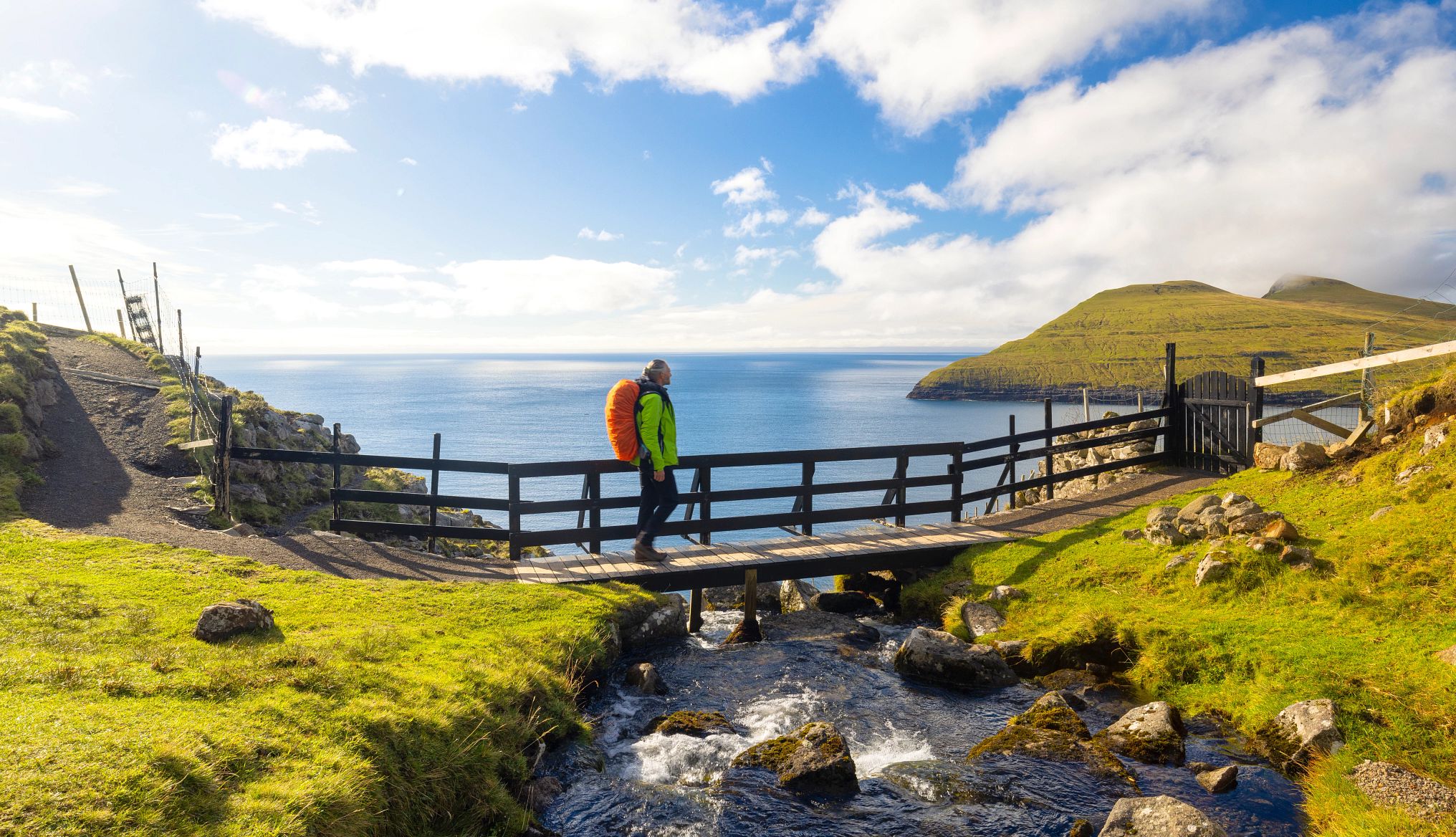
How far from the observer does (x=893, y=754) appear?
754cm

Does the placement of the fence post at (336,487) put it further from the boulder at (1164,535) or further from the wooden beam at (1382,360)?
the wooden beam at (1382,360)

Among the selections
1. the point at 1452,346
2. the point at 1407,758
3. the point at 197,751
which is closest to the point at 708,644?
the point at 197,751

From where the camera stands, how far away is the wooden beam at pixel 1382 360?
465 inches

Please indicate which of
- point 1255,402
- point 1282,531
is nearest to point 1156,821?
point 1282,531

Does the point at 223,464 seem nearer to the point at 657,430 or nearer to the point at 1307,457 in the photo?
the point at 657,430

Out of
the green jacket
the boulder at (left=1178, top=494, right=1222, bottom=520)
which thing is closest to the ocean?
the green jacket

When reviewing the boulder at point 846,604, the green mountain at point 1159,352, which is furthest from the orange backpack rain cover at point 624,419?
the green mountain at point 1159,352

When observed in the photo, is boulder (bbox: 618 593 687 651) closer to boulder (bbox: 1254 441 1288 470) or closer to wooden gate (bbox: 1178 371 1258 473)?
boulder (bbox: 1254 441 1288 470)

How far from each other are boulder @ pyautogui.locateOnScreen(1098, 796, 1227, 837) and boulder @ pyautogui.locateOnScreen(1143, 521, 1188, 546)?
631 cm

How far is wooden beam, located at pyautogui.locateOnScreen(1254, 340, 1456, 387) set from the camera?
11.8 meters

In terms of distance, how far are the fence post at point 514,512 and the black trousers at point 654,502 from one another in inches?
80.4

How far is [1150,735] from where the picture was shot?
23.6ft

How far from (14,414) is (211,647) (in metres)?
17.8

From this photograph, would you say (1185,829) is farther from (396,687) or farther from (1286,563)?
(396,687)
